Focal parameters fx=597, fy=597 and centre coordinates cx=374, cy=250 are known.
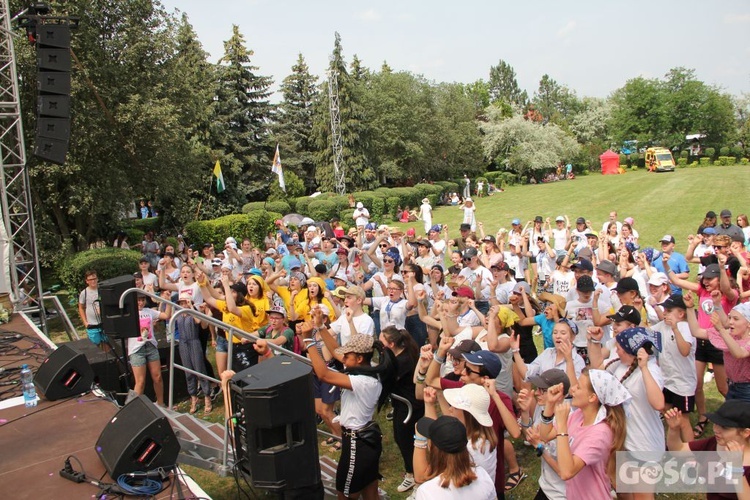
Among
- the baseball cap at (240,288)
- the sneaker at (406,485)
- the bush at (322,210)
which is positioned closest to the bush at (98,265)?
the baseball cap at (240,288)

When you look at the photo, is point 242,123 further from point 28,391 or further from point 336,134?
point 28,391

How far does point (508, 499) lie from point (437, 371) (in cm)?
173

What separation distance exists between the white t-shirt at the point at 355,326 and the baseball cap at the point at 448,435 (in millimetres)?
3080

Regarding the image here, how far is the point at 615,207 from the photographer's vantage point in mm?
30969

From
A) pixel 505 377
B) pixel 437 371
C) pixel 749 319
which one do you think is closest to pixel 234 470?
pixel 437 371

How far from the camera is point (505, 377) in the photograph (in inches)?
242

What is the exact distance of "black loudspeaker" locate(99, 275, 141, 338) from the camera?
6426 mm

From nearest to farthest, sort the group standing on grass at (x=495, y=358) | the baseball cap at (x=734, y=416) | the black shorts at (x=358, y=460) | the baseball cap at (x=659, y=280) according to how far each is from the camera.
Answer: the baseball cap at (x=734, y=416) < the group standing on grass at (x=495, y=358) < the black shorts at (x=358, y=460) < the baseball cap at (x=659, y=280)

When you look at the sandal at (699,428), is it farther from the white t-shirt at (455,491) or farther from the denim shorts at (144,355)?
the denim shorts at (144,355)

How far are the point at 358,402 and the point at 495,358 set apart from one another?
117cm

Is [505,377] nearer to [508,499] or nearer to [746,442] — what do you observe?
[508,499]

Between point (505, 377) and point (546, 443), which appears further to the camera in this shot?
point (505, 377)

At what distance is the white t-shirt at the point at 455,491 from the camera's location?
3344 mm

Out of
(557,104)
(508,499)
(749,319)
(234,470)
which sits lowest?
(508,499)
